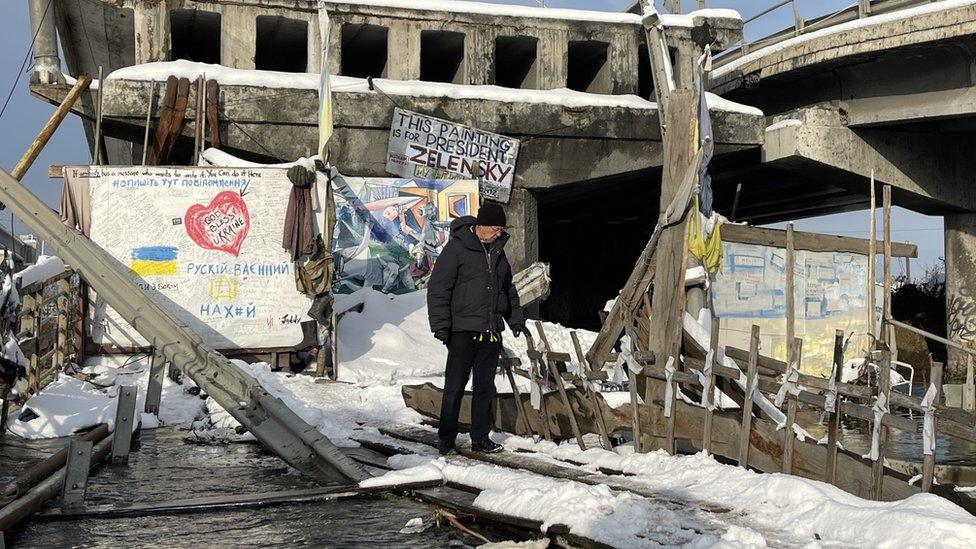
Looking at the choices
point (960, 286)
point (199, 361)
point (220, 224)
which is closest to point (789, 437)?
point (199, 361)

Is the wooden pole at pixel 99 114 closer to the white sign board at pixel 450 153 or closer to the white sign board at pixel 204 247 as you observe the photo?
the white sign board at pixel 204 247

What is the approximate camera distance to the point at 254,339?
14.7 metres

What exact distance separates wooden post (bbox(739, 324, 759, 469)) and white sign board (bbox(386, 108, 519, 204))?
50.3 ft

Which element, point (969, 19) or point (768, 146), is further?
point (768, 146)

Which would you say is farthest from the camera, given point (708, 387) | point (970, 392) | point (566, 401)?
point (970, 392)

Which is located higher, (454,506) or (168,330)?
(168,330)

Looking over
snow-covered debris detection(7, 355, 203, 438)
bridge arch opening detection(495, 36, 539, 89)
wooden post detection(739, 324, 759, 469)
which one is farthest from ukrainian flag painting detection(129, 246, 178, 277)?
bridge arch opening detection(495, 36, 539, 89)

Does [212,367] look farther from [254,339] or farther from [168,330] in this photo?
[254,339]

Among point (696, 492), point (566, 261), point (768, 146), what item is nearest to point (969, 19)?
point (768, 146)

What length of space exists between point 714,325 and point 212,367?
12.9 feet

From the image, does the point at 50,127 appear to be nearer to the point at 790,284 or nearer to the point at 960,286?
the point at 790,284

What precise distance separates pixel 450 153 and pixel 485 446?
14330 millimetres

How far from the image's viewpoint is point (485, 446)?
8258 millimetres

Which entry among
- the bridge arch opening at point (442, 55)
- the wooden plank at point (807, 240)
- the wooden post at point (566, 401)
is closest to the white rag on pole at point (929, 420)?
the wooden post at point (566, 401)
